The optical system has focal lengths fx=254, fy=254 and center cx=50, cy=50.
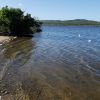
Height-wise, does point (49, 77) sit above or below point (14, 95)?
below

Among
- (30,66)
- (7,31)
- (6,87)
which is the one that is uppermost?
(6,87)

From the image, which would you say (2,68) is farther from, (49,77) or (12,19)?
(12,19)

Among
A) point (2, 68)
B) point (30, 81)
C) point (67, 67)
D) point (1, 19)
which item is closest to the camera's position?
point (30, 81)

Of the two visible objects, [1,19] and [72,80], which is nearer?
[72,80]

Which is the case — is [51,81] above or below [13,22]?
above

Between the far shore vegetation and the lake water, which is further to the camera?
the far shore vegetation

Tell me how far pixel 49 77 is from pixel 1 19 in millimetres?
56215

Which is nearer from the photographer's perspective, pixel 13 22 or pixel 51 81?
pixel 51 81

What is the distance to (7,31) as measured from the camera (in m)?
75.7

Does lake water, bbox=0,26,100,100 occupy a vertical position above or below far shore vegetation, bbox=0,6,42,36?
above

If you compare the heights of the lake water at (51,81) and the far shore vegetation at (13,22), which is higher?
the lake water at (51,81)

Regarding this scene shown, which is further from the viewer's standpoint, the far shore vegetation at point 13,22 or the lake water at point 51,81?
the far shore vegetation at point 13,22

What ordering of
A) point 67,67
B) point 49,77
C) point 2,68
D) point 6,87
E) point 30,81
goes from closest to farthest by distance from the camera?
1. point 6,87
2. point 30,81
3. point 49,77
4. point 2,68
5. point 67,67

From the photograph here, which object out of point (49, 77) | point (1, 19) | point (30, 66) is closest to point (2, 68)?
point (30, 66)
